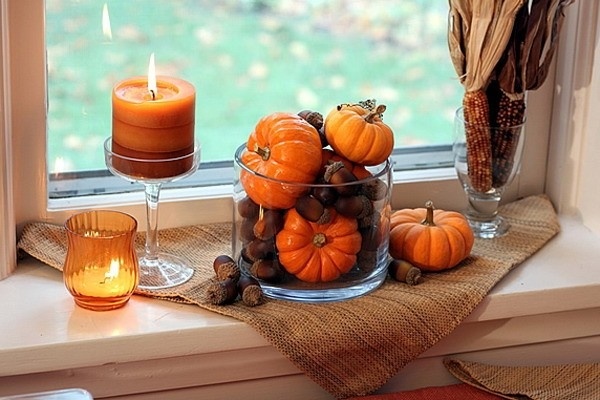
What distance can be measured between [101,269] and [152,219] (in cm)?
11

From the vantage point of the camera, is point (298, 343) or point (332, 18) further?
point (332, 18)

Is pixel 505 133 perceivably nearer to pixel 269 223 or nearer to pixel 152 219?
pixel 269 223

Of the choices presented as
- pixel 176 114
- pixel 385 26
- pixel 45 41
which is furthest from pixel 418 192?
pixel 45 41

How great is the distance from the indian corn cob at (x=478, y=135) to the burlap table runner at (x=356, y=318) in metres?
0.13

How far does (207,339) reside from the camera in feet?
4.16

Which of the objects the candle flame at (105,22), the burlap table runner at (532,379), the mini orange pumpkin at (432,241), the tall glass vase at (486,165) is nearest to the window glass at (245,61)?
the candle flame at (105,22)

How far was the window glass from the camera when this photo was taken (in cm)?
138

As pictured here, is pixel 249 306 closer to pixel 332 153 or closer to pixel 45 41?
pixel 332 153

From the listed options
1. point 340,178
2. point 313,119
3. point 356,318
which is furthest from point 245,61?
point 356,318

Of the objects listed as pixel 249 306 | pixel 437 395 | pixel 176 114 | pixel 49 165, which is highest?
pixel 176 114

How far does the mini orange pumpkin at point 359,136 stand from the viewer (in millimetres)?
1271

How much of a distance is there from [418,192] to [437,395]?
1.12 ft

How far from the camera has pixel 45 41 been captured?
4.39 ft

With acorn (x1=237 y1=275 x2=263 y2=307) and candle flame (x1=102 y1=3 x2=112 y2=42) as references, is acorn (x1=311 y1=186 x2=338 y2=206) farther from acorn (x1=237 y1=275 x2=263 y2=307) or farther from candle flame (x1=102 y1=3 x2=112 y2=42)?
candle flame (x1=102 y1=3 x2=112 y2=42)
